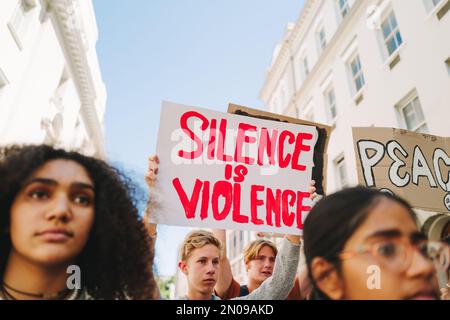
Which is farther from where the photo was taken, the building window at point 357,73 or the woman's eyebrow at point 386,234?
the building window at point 357,73

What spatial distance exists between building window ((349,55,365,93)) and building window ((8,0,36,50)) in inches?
365

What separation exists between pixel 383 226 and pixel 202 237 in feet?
4.28

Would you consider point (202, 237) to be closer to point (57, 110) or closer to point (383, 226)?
point (383, 226)

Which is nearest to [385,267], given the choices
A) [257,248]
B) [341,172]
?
[257,248]

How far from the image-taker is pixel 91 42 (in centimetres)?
1517

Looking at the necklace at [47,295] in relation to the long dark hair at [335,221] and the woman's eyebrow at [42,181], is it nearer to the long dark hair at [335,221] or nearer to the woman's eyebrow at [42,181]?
the woman's eyebrow at [42,181]

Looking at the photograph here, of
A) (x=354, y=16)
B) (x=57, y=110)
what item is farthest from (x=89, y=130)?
(x=354, y=16)

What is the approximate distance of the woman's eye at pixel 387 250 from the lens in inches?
44.9

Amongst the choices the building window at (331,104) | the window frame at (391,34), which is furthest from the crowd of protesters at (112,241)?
the building window at (331,104)

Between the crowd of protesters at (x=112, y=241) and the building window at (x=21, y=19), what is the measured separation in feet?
26.7

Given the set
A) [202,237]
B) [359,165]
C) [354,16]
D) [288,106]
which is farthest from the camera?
[288,106]

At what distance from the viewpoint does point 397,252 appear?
1.14m

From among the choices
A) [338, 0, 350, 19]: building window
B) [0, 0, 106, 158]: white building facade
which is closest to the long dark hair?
[0, 0, 106, 158]: white building facade
